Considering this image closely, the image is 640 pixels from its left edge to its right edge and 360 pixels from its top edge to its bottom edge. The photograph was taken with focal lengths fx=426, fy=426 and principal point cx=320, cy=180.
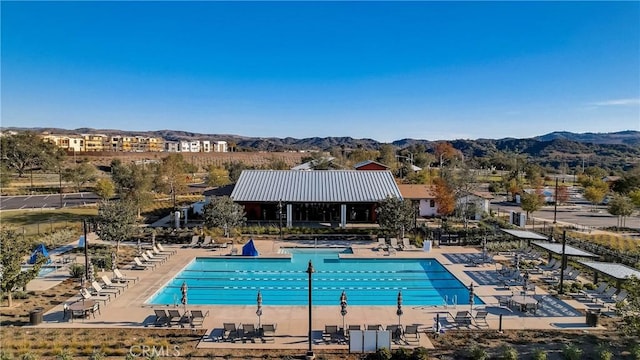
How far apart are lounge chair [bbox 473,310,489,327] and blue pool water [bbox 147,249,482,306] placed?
2.69 metres

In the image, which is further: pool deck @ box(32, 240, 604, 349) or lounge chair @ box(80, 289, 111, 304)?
lounge chair @ box(80, 289, 111, 304)

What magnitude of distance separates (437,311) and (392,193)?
18907 millimetres

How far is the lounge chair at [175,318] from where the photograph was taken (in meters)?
15.4

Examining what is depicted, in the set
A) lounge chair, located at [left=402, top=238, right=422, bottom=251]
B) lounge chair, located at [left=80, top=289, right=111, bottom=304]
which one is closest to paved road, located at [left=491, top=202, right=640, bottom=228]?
lounge chair, located at [left=402, top=238, right=422, bottom=251]

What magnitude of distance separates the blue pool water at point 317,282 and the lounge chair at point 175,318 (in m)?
3.32

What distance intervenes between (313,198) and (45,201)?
109ft

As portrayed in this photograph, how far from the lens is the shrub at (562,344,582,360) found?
41.3 feet

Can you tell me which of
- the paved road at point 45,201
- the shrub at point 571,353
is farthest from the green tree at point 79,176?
the shrub at point 571,353

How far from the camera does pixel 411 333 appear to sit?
14.5m

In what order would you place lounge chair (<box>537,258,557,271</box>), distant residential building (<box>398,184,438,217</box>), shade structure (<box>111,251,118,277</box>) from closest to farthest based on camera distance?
shade structure (<box>111,251,118,277</box>) → lounge chair (<box>537,258,557,271</box>) → distant residential building (<box>398,184,438,217</box>)

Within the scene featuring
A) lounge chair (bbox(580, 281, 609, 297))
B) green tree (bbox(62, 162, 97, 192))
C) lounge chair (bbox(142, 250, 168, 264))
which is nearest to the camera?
lounge chair (bbox(580, 281, 609, 297))

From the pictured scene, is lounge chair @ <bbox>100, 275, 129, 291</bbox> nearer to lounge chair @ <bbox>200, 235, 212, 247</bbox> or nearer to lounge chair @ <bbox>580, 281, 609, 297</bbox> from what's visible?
lounge chair @ <bbox>200, 235, 212, 247</bbox>

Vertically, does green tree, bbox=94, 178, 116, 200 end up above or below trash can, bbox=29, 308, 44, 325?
above

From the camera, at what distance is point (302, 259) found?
1049 inches
